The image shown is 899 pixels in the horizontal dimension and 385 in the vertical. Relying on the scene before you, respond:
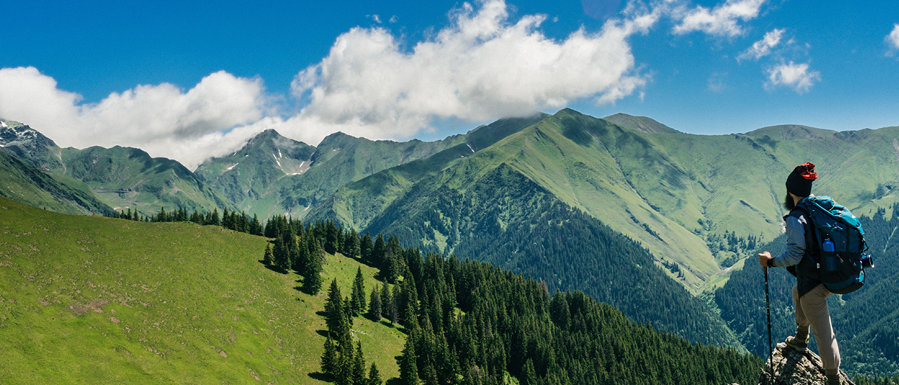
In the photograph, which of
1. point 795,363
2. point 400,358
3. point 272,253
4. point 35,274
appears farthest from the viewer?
point 272,253

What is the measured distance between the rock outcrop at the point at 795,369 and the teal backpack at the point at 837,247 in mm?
4350

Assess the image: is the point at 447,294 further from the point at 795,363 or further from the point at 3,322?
the point at 795,363


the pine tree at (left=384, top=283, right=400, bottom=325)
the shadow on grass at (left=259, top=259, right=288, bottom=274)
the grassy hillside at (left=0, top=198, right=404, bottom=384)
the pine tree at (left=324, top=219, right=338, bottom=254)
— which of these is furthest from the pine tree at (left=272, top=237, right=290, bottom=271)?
the pine tree at (left=384, top=283, right=400, bottom=325)

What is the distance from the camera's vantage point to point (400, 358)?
106812 mm

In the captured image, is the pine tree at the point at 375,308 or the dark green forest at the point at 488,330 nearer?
the dark green forest at the point at 488,330

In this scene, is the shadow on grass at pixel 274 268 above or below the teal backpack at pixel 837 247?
below

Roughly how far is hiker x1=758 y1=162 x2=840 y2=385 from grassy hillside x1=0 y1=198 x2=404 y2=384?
74.9 m

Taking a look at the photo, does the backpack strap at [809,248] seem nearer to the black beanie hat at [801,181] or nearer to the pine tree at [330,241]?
the black beanie hat at [801,181]

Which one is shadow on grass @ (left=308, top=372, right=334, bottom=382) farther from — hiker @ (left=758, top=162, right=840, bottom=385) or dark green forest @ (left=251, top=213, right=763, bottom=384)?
hiker @ (left=758, top=162, right=840, bottom=385)

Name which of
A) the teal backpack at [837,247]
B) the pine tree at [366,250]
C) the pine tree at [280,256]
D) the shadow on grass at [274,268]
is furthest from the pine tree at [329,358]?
the teal backpack at [837,247]

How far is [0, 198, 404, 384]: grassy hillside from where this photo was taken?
61781 mm

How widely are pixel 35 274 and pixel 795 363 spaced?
326 feet

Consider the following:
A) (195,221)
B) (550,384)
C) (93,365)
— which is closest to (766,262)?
(93,365)

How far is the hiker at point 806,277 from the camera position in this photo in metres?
11.5
